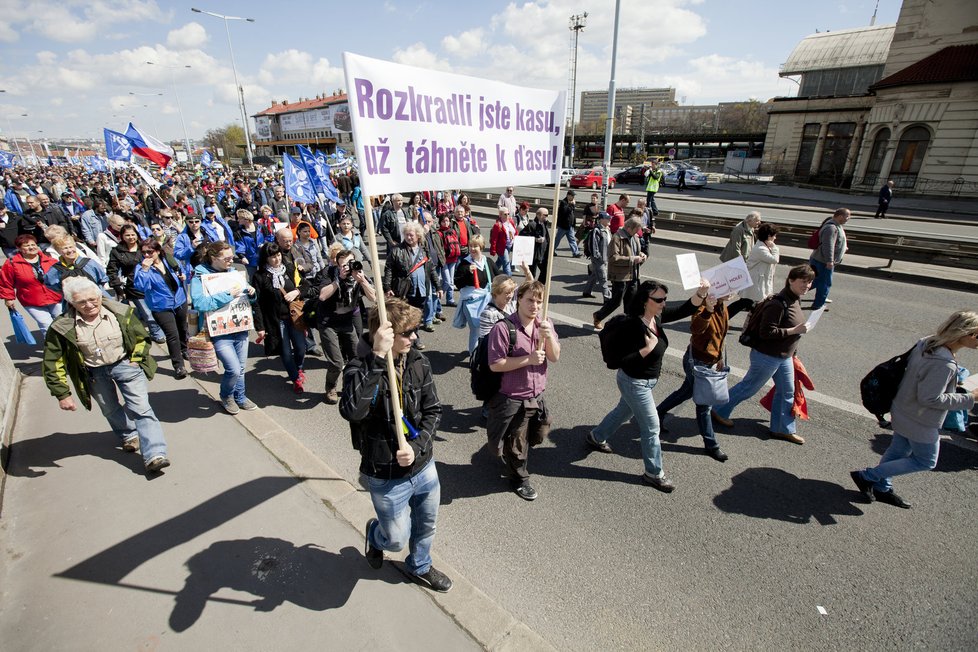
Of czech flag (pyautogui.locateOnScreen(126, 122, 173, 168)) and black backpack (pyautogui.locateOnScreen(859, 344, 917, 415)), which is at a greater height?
czech flag (pyautogui.locateOnScreen(126, 122, 173, 168))

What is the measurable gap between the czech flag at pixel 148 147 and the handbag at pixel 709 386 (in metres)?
12.3

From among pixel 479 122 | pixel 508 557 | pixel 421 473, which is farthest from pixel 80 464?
pixel 479 122

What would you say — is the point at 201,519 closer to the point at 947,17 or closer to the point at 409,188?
the point at 409,188

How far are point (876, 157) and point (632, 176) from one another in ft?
50.4

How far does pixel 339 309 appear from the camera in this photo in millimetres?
5176

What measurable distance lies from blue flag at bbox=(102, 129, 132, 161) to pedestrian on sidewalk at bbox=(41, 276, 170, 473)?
1130 cm

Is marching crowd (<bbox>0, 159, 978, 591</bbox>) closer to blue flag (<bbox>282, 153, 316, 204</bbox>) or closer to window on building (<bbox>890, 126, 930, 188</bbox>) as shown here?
blue flag (<bbox>282, 153, 316, 204</bbox>)

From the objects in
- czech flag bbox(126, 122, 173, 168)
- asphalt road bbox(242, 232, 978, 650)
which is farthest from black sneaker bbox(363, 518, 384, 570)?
czech flag bbox(126, 122, 173, 168)

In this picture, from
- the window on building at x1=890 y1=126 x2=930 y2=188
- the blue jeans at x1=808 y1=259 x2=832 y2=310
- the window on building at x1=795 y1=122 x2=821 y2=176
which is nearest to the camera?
the blue jeans at x1=808 y1=259 x2=832 y2=310

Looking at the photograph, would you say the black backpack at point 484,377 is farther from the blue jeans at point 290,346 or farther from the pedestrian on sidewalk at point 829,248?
the pedestrian on sidewalk at point 829,248

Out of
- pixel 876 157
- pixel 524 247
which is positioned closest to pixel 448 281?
pixel 524 247

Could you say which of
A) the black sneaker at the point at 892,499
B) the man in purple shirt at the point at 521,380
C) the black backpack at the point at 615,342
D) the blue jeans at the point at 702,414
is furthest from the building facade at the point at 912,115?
the man in purple shirt at the point at 521,380

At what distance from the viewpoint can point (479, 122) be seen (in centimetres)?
301

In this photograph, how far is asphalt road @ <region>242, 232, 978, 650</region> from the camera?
2859 millimetres
